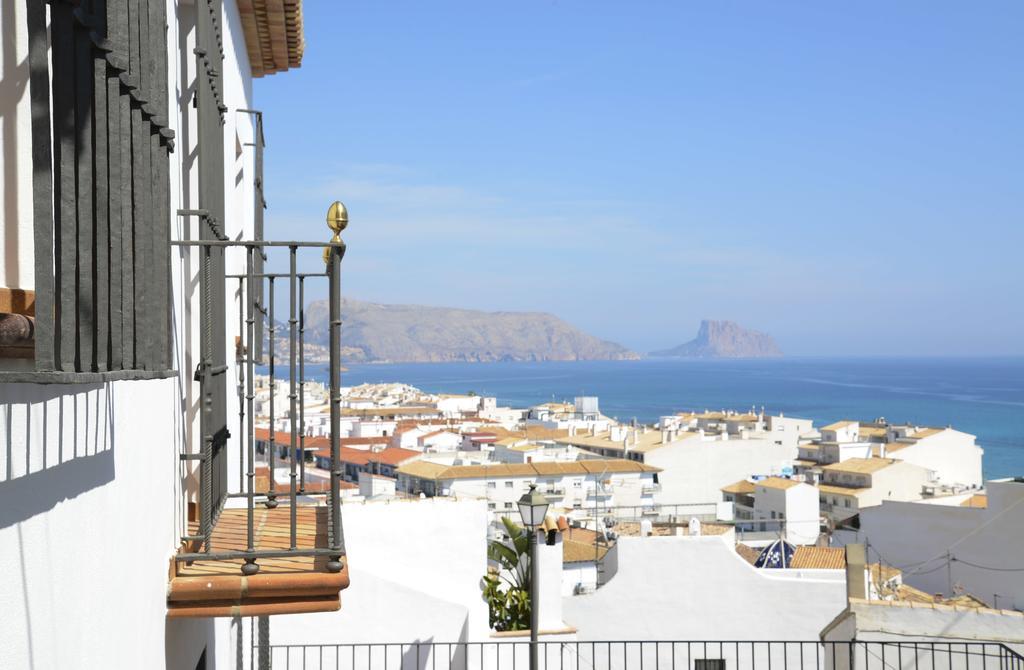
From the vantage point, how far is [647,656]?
1416 centimetres

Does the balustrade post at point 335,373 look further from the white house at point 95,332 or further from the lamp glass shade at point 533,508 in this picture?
the lamp glass shade at point 533,508

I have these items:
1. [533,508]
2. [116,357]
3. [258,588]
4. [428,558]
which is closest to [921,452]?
[428,558]

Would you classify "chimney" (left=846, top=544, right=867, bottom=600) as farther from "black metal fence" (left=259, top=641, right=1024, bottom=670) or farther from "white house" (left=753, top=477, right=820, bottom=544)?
"white house" (left=753, top=477, right=820, bottom=544)

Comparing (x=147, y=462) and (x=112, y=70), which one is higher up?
(x=112, y=70)

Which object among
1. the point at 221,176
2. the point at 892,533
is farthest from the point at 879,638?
the point at 892,533

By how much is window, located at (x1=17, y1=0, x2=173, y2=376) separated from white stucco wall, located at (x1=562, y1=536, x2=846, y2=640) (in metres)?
11.9

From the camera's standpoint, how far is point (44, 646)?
1982 mm

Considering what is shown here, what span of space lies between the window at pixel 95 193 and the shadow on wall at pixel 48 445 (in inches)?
3.3

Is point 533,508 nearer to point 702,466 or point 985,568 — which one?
point 985,568

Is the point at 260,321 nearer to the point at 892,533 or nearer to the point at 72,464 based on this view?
the point at 72,464

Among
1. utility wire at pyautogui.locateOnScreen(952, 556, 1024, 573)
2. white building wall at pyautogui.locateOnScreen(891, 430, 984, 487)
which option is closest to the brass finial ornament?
utility wire at pyautogui.locateOnScreen(952, 556, 1024, 573)

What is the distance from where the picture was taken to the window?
177cm

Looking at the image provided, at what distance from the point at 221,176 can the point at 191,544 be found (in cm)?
207

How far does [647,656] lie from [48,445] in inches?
519
